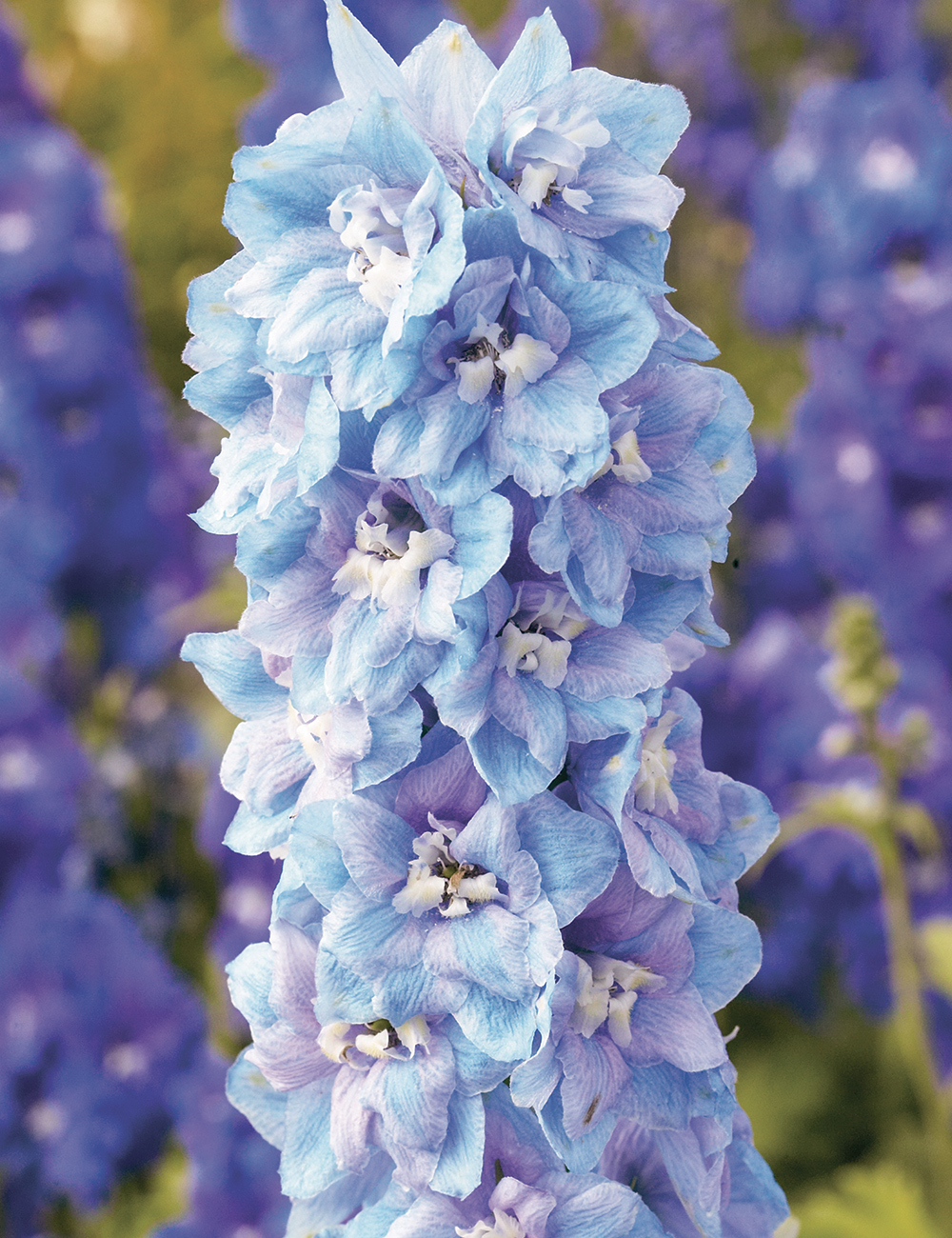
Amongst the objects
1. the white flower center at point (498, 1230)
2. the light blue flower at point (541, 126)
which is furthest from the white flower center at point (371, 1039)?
the light blue flower at point (541, 126)

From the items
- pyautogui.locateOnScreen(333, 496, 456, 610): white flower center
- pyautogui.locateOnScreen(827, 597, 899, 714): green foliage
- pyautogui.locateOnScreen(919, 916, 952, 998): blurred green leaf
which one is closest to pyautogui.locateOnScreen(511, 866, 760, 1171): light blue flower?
pyautogui.locateOnScreen(333, 496, 456, 610): white flower center

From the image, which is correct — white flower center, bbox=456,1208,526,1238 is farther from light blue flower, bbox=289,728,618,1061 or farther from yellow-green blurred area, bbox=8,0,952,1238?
yellow-green blurred area, bbox=8,0,952,1238

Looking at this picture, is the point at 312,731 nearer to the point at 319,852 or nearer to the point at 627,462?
the point at 319,852

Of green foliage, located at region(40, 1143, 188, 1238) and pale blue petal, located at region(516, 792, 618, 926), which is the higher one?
pale blue petal, located at region(516, 792, 618, 926)

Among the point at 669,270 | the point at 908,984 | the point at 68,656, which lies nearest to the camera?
the point at 908,984

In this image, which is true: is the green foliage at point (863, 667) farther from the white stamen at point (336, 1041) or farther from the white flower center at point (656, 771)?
the white stamen at point (336, 1041)

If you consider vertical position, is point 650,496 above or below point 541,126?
below

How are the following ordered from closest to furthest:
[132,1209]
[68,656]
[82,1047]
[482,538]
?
[482,538] → [82,1047] → [132,1209] → [68,656]

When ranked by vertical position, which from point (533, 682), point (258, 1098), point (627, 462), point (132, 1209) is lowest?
point (132, 1209)

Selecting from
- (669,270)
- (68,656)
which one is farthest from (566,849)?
(669,270)
